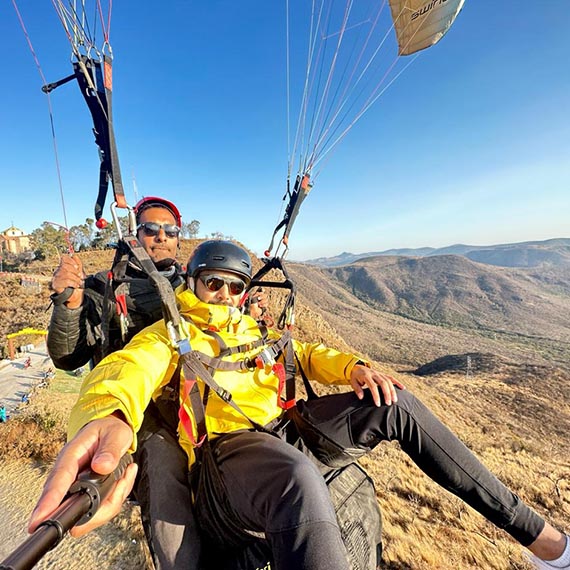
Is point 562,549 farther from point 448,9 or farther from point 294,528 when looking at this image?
point 448,9

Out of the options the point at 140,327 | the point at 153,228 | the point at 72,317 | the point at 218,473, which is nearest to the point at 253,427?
the point at 218,473

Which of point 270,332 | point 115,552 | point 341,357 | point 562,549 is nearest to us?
point 562,549

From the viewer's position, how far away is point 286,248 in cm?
349

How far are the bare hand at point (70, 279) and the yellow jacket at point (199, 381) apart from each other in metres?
0.72

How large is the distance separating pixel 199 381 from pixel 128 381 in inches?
19.8

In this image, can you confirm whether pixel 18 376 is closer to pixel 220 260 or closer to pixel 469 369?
pixel 220 260

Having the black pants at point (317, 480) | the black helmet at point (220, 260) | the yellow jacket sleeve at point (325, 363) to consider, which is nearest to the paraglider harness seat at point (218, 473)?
the black pants at point (317, 480)

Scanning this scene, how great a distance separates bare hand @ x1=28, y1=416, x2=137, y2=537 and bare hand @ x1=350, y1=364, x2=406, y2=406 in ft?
4.75

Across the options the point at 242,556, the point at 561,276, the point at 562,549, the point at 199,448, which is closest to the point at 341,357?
the point at 199,448

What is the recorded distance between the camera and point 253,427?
83.0 inches

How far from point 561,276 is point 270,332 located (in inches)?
7946

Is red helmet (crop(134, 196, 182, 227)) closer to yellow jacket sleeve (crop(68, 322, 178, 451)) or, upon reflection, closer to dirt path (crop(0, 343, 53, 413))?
yellow jacket sleeve (crop(68, 322, 178, 451))

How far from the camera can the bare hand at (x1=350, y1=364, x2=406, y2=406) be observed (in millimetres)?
2105

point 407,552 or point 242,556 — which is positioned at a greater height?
point 242,556
